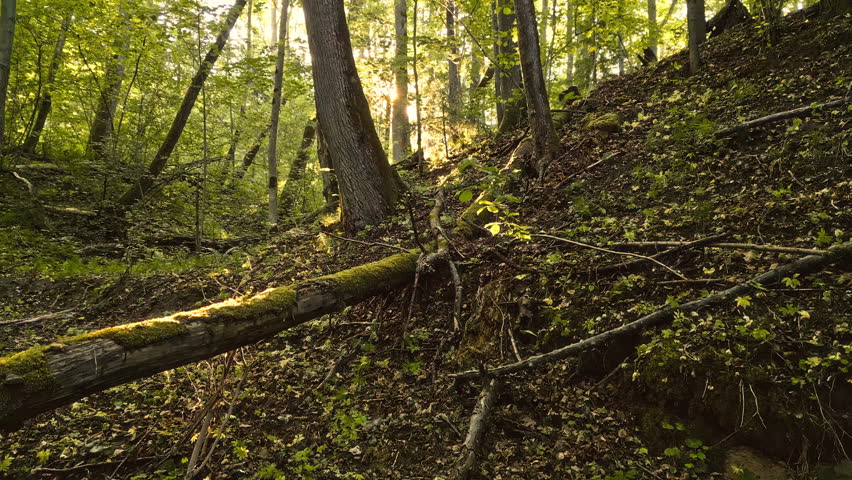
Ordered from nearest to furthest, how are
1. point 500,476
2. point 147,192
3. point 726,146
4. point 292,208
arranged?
1. point 500,476
2. point 726,146
3. point 147,192
4. point 292,208

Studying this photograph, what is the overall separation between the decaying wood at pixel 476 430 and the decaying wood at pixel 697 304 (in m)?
0.22

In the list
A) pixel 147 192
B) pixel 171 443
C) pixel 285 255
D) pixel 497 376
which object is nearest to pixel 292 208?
pixel 147 192

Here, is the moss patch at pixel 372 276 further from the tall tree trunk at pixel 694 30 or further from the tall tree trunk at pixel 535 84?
the tall tree trunk at pixel 694 30

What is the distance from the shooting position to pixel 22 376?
2469 mm

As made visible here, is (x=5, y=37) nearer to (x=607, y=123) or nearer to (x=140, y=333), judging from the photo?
(x=140, y=333)

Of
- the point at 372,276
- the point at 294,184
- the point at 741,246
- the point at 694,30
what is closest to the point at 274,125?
the point at 294,184

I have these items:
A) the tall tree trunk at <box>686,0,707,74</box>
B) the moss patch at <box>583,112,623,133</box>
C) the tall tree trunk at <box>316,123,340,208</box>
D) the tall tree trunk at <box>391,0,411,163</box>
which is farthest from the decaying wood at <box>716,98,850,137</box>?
the tall tree trunk at <box>391,0,411,163</box>

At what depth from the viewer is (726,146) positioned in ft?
16.4

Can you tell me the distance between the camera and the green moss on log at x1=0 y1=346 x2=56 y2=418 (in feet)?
7.91

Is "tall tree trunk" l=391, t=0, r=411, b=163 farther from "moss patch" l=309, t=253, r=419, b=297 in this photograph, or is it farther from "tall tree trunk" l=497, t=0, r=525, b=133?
"moss patch" l=309, t=253, r=419, b=297

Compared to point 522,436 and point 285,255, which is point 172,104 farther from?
point 522,436

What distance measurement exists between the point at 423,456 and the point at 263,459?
57.9 inches

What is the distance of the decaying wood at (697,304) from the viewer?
3.08 m

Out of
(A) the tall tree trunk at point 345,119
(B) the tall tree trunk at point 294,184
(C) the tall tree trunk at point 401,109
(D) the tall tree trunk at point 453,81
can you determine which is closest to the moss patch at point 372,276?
(A) the tall tree trunk at point 345,119
